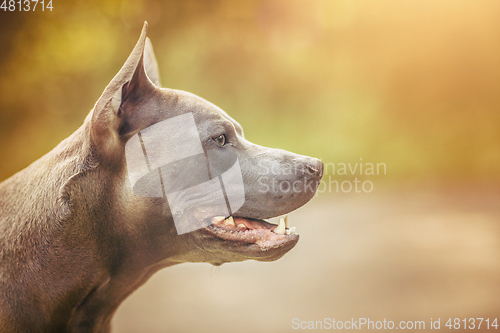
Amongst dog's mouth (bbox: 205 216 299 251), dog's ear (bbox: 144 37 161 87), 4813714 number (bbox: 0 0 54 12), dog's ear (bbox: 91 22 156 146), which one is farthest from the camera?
4813714 number (bbox: 0 0 54 12)

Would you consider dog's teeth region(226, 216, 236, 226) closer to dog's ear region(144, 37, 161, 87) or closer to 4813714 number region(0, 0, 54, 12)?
dog's ear region(144, 37, 161, 87)

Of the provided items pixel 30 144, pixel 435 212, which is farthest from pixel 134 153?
pixel 435 212

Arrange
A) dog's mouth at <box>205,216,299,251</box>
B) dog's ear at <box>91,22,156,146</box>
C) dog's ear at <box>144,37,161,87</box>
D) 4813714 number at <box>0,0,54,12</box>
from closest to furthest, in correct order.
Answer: dog's ear at <box>91,22,156,146</box>, dog's mouth at <box>205,216,299,251</box>, dog's ear at <box>144,37,161,87</box>, 4813714 number at <box>0,0,54,12</box>

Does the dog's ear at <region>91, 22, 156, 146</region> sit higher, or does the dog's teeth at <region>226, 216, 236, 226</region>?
the dog's ear at <region>91, 22, 156, 146</region>

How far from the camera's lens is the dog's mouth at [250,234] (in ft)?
4.45

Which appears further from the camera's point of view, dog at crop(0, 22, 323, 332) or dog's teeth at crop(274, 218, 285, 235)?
dog's teeth at crop(274, 218, 285, 235)

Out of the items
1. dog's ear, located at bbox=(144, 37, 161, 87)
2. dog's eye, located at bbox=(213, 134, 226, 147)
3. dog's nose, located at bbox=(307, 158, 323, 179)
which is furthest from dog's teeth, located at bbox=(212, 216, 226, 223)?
dog's ear, located at bbox=(144, 37, 161, 87)

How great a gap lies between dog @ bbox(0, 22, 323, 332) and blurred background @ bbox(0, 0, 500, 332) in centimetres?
160

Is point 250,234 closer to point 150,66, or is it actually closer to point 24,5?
point 150,66

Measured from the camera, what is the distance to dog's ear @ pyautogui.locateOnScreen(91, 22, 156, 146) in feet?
3.99

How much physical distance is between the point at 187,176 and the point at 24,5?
279cm

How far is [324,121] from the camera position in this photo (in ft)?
18.0

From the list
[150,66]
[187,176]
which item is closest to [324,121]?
[150,66]

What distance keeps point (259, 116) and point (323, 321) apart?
10.5ft
